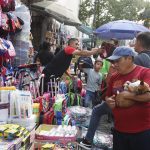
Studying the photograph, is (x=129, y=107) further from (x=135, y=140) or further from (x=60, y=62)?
(x=60, y=62)

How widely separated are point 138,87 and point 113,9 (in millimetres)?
35159

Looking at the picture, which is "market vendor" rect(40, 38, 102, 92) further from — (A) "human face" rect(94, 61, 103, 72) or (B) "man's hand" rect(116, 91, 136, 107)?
(B) "man's hand" rect(116, 91, 136, 107)

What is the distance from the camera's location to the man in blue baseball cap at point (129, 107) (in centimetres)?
377

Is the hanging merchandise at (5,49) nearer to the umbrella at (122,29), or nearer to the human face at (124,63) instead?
the human face at (124,63)

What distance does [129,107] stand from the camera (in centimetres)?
381

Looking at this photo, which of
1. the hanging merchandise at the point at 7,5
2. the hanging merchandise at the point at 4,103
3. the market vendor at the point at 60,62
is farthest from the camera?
the market vendor at the point at 60,62

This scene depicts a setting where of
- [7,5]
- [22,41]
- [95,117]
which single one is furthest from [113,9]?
[95,117]

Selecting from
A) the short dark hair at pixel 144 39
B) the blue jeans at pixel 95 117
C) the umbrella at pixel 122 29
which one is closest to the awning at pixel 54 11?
the umbrella at pixel 122 29

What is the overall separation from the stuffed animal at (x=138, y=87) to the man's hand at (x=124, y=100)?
0.27 ft

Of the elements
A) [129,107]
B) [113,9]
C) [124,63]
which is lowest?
[129,107]

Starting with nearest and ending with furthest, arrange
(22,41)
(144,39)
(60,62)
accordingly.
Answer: (144,39) < (60,62) < (22,41)

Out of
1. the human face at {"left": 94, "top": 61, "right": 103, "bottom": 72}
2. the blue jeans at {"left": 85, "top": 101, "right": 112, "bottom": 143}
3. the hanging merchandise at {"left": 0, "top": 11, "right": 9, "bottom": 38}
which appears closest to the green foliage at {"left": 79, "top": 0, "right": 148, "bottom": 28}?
the human face at {"left": 94, "top": 61, "right": 103, "bottom": 72}

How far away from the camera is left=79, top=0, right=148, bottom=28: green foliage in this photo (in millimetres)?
37375

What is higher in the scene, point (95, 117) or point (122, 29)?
point (122, 29)
